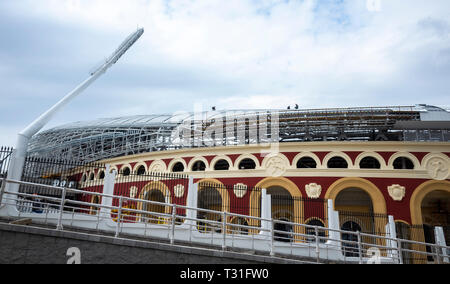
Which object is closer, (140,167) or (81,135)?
(140,167)

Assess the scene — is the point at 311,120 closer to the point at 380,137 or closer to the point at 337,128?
the point at 337,128

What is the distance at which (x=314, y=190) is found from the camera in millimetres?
18484

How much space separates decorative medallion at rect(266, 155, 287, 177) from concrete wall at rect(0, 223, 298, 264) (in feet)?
40.0

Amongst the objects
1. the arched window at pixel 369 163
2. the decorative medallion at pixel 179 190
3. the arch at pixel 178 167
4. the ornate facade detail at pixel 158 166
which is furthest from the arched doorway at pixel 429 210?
the ornate facade detail at pixel 158 166

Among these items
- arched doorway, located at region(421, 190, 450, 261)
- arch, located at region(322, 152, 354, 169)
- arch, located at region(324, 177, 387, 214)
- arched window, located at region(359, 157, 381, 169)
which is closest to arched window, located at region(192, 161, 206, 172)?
arch, located at region(322, 152, 354, 169)

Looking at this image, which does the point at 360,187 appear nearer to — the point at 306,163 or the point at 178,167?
the point at 306,163

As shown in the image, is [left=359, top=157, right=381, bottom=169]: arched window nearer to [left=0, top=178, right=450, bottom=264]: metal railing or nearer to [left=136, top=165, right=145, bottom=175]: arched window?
[left=0, top=178, right=450, bottom=264]: metal railing

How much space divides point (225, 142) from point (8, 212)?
679 inches

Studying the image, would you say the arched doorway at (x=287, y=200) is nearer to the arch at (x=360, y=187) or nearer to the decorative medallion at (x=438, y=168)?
the arch at (x=360, y=187)

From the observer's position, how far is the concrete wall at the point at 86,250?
6.14 meters

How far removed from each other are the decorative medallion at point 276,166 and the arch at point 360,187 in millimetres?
2780

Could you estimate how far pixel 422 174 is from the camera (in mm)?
18078

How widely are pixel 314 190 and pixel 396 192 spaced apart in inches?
167
